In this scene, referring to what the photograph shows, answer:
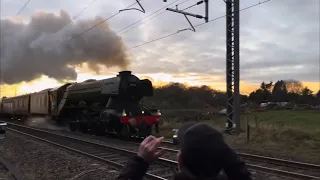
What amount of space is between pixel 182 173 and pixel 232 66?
55.4 feet

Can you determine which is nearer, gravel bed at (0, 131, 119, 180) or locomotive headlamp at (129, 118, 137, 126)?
gravel bed at (0, 131, 119, 180)

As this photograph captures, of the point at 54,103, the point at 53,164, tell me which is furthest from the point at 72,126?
the point at 53,164

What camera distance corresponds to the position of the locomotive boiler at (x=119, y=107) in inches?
719

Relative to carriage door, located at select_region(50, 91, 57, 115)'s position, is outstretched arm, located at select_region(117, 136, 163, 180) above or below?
below

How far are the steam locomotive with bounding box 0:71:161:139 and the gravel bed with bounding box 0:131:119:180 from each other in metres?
4.14

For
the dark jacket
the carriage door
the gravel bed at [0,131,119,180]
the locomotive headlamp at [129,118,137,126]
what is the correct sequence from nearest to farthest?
1. the dark jacket
2. the gravel bed at [0,131,119,180]
3. the locomotive headlamp at [129,118,137,126]
4. the carriage door

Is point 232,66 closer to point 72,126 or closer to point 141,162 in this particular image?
point 72,126

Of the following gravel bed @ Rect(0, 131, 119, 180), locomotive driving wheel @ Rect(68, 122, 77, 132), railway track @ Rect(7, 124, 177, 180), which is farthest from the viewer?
locomotive driving wheel @ Rect(68, 122, 77, 132)

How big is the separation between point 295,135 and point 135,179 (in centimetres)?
1514

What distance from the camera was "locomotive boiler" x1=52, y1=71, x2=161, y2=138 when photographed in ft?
59.9

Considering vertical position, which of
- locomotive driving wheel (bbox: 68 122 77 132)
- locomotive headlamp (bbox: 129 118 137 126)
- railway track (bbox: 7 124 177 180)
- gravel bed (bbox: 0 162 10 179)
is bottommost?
gravel bed (bbox: 0 162 10 179)

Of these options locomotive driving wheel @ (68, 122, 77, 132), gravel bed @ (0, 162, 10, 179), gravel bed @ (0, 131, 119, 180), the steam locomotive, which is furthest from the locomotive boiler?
gravel bed @ (0, 162, 10, 179)

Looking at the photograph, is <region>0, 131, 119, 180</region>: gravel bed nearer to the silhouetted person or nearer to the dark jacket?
the dark jacket

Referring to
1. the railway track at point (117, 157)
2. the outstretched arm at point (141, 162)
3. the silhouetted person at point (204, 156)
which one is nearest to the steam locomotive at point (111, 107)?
the railway track at point (117, 157)
